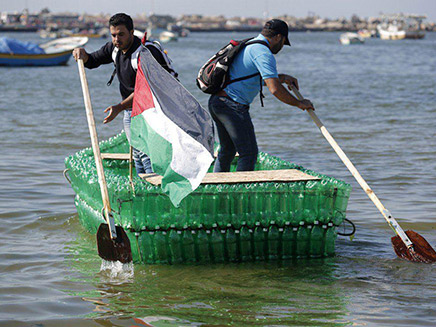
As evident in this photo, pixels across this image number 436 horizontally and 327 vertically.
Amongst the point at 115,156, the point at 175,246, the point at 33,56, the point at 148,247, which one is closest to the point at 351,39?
the point at 33,56

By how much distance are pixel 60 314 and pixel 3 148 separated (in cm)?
777

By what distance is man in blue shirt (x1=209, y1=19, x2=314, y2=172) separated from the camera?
5898mm

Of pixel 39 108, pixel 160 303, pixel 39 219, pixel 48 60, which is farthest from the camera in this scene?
pixel 48 60

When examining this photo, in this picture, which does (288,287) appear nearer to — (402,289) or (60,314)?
(402,289)

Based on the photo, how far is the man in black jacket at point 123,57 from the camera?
6102mm

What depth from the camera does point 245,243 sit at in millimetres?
5973

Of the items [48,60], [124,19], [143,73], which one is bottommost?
[48,60]

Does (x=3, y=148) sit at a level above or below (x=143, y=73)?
below

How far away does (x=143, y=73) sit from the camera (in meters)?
5.94

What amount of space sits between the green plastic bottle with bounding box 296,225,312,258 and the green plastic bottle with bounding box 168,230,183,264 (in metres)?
1.00

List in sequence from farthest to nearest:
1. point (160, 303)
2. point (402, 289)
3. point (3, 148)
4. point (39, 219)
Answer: point (3, 148) → point (39, 219) → point (402, 289) → point (160, 303)

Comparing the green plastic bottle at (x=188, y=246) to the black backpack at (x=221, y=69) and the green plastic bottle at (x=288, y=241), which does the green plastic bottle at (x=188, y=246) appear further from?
the black backpack at (x=221, y=69)

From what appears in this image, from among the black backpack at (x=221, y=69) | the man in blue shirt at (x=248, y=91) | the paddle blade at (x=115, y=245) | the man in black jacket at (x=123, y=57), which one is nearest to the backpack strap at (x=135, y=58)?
the man in black jacket at (x=123, y=57)

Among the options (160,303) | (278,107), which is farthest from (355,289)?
(278,107)
